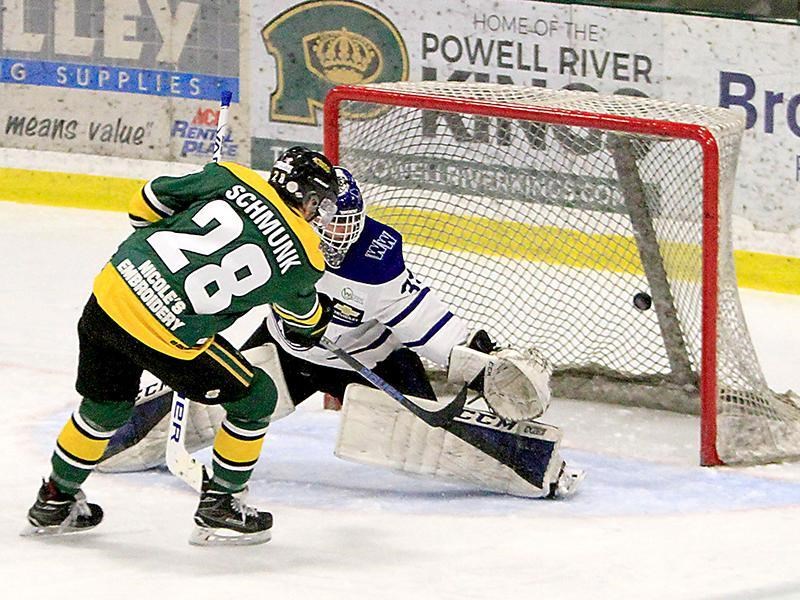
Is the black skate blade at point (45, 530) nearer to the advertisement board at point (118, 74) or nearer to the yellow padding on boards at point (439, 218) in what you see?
the yellow padding on boards at point (439, 218)

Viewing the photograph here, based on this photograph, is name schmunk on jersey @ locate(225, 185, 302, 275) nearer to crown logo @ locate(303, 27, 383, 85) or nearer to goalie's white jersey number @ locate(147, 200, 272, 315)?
goalie's white jersey number @ locate(147, 200, 272, 315)

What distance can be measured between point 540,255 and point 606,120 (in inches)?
37.0

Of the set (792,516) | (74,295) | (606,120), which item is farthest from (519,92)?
(74,295)

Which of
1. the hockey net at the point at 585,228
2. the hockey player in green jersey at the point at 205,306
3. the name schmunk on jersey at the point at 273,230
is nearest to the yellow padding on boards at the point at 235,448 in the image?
the hockey player in green jersey at the point at 205,306

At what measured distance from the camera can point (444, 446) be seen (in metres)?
4.16

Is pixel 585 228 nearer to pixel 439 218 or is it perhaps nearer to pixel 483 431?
pixel 439 218

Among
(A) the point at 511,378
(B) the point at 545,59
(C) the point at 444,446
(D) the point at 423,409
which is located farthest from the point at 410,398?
(B) the point at 545,59

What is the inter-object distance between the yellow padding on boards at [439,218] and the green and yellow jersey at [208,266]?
1525 millimetres

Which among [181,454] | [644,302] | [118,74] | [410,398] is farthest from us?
[118,74]

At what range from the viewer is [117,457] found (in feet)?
13.9

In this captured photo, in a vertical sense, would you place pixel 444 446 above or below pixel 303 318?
below

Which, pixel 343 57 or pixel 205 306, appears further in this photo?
pixel 343 57

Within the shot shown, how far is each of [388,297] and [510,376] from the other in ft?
1.10

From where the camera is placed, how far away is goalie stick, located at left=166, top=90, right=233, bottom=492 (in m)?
3.97
